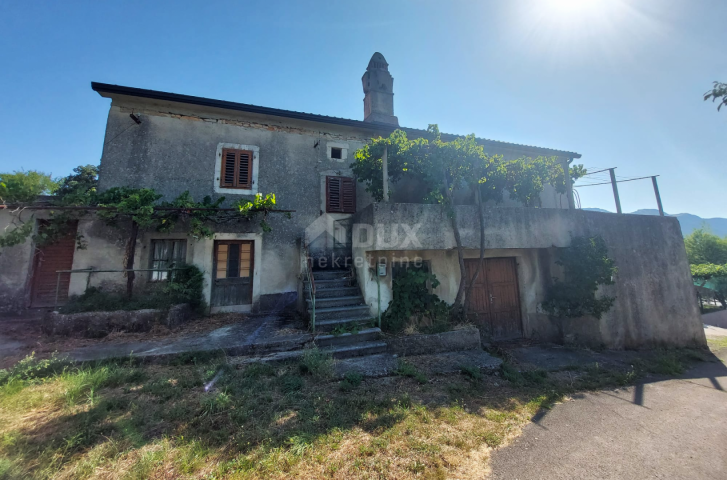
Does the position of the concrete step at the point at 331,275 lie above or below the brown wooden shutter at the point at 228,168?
below

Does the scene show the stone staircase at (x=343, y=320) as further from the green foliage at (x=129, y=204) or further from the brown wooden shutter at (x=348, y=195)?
the green foliage at (x=129, y=204)

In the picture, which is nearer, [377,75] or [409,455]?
[409,455]

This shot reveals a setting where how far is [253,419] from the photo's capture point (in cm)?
318

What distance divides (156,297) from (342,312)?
4941 mm

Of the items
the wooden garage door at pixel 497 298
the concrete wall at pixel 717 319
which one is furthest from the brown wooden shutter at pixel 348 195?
the concrete wall at pixel 717 319

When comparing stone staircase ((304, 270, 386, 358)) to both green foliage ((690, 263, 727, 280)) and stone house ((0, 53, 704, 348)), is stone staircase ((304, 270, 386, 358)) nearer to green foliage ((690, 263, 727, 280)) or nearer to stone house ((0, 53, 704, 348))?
stone house ((0, 53, 704, 348))

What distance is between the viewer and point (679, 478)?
2.73 metres

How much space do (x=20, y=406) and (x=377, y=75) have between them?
48.6 feet

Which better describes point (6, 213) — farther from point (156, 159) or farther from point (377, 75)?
point (377, 75)

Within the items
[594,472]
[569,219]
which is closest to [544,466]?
[594,472]

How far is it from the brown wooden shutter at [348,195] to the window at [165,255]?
514 centimetres

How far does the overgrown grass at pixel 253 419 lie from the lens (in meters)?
2.49

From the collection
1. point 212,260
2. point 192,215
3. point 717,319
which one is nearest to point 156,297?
point 212,260

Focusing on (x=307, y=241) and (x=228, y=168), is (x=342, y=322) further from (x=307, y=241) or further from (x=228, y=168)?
(x=228, y=168)
